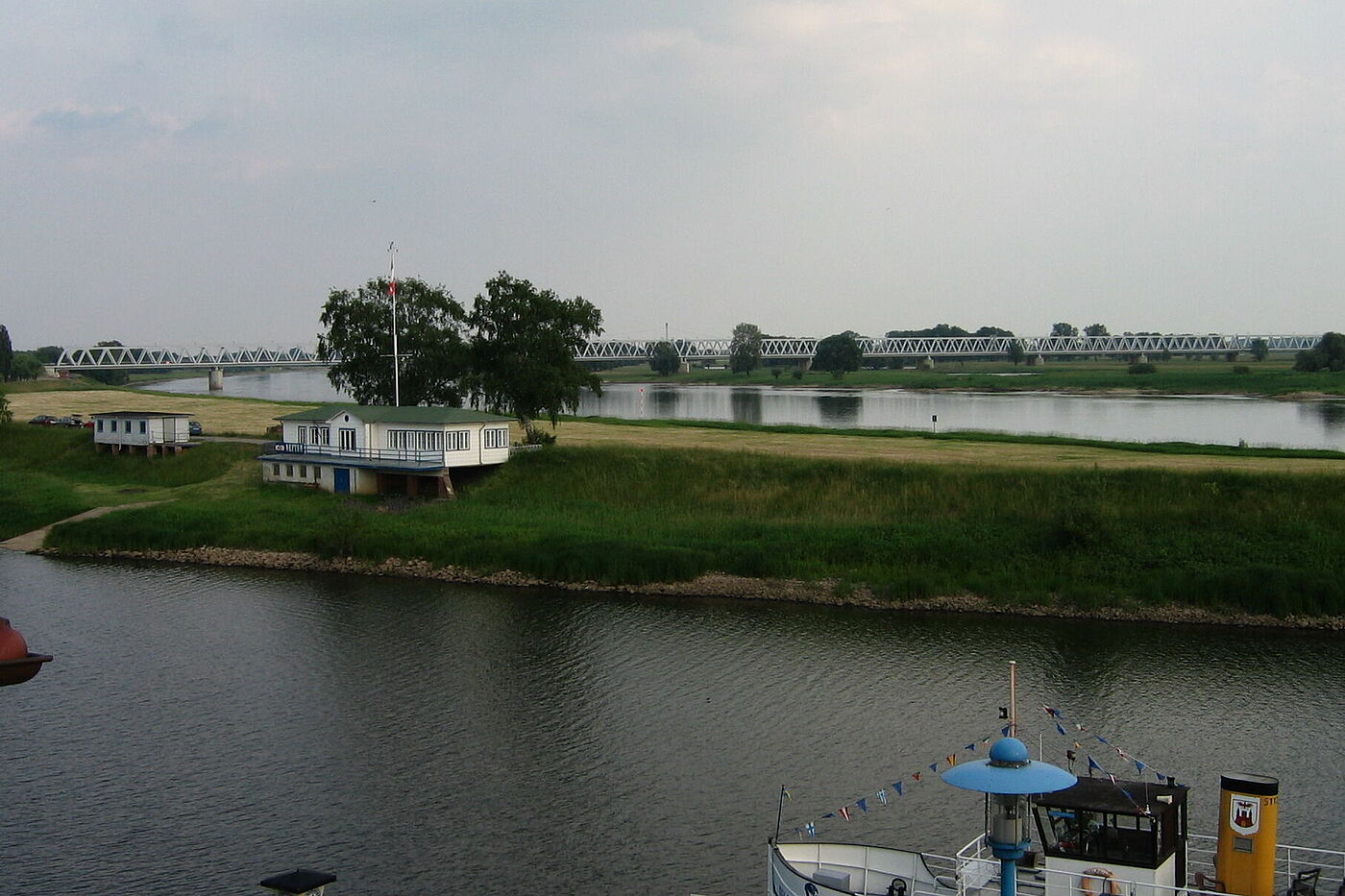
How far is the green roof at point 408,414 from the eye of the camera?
69188 mm

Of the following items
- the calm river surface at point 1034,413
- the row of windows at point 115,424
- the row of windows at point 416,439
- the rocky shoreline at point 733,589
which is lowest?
the rocky shoreline at point 733,589

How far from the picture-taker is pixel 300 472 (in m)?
72.6

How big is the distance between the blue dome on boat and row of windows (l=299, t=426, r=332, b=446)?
58.8 meters

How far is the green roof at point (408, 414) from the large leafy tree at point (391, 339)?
9.66 meters

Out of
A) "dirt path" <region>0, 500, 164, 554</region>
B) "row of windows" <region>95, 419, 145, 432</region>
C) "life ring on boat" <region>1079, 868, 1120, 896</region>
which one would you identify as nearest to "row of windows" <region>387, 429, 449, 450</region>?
"dirt path" <region>0, 500, 164, 554</region>

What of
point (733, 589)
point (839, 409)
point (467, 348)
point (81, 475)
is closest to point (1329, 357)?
point (839, 409)

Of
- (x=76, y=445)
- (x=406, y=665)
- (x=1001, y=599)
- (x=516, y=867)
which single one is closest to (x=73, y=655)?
(x=406, y=665)

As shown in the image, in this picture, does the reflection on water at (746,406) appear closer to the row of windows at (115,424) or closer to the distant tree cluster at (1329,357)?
the row of windows at (115,424)

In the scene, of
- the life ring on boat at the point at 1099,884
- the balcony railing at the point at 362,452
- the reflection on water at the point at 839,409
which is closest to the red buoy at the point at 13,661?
the life ring on boat at the point at 1099,884

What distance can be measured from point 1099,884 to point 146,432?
7269cm

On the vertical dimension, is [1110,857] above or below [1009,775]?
below

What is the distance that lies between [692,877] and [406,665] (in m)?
18.9

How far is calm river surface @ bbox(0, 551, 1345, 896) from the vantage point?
28312 mm

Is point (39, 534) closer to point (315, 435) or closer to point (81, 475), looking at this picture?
point (81, 475)
